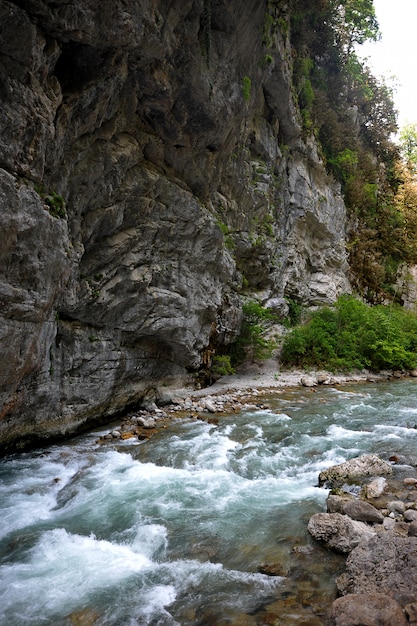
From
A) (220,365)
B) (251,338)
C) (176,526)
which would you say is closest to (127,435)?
(176,526)

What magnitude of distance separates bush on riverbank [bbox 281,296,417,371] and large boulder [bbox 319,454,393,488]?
11.5m

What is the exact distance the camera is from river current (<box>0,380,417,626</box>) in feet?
12.3

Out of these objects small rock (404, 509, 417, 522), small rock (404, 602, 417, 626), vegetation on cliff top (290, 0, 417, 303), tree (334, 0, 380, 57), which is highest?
tree (334, 0, 380, 57)

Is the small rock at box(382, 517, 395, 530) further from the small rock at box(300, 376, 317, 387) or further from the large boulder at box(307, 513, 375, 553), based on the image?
the small rock at box(300, 376, 317, 387)

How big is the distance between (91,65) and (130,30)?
0.96m

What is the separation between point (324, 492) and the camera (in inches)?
239

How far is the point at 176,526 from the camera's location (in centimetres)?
526

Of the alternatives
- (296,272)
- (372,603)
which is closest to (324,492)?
(372,603)

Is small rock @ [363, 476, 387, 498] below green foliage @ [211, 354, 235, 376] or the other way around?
below

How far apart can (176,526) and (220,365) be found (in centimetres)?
1067

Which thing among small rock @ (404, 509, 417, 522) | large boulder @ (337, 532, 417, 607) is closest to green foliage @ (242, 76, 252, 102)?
small rock @ (404, 509, 417, 522)

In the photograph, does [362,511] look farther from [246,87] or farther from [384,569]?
[246,87]

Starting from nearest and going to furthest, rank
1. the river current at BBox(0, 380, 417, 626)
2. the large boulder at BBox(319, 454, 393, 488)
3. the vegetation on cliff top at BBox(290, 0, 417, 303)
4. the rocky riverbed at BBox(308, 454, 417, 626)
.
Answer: the rocky riverbed at BBox(308, 454, 417, 626) < the river current at BBox(0, 380, 417, 626) < the large boulder at BBox(319, 454, 393, 488) < the vegetation on cliff top at BBox(290, 0, 417, 303)

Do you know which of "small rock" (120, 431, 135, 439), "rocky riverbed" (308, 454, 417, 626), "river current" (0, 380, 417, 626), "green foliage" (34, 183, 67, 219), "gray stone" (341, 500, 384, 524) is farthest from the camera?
"small rock" (120, 431, 135, 439)
